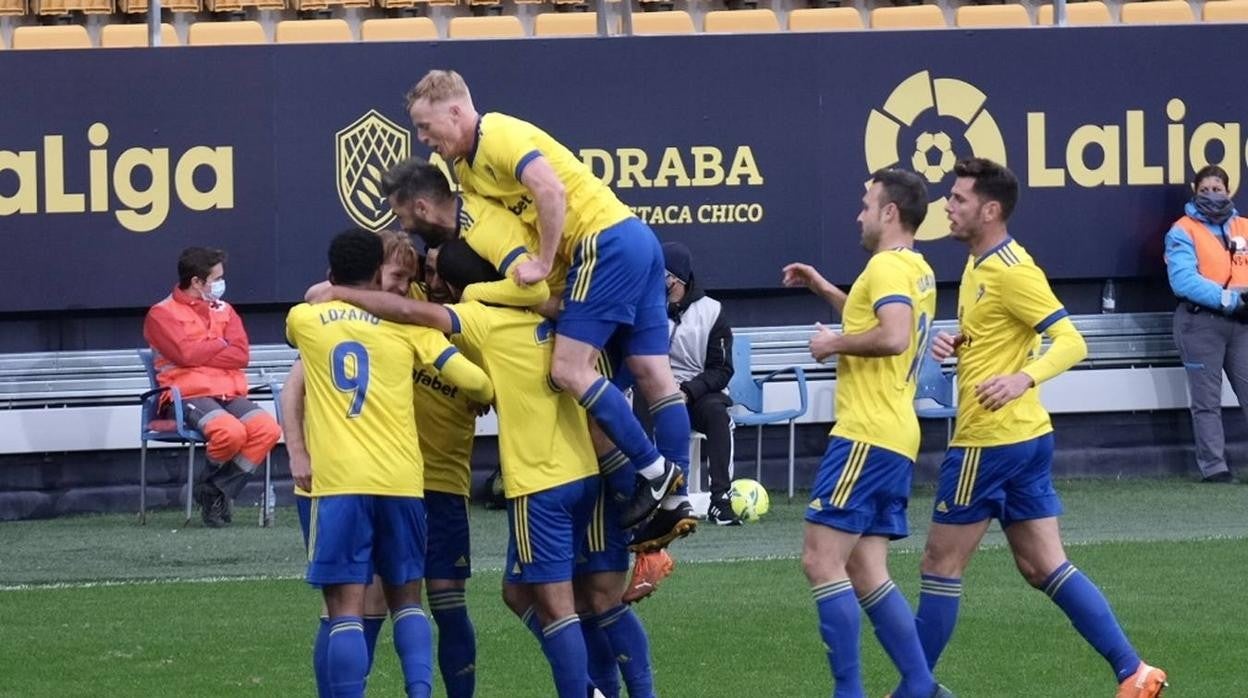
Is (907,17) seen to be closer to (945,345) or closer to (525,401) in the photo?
(945,345)

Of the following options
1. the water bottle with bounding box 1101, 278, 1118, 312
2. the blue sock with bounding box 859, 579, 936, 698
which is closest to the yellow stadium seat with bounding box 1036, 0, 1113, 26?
the water bottle with bounding box 1101, 278, 1118, 312

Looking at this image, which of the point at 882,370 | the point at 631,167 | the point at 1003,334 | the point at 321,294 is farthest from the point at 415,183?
the point at 631,167

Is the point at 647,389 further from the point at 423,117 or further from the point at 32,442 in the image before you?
the point at 32,442

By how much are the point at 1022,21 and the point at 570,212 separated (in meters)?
8.84

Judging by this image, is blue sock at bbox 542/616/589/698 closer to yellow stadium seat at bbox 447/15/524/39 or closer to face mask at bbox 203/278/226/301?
face mask at bbox 203/278/226/301

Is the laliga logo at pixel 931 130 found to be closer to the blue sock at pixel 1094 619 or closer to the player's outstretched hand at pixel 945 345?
the player's outstretched hand at pixel 945 345

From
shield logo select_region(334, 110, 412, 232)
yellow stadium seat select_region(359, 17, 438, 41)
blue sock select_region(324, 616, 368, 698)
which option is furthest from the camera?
yellow stadium seat select_region(359, 17, 438, 41)

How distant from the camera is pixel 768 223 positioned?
14.5m

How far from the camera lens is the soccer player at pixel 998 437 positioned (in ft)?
23.9

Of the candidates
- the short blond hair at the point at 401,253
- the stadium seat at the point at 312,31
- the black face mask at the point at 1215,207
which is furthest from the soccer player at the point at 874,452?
the stadium seat at the point at 312,31

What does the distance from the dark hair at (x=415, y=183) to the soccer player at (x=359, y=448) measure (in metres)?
0.27

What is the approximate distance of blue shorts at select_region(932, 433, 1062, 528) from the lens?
7355mm

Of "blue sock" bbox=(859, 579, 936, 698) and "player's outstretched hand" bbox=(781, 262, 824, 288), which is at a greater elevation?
"player's outstretched hand" bbox=(781, 262, 824, 288)

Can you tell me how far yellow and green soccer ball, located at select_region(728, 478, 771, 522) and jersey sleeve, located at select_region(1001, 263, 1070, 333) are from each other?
5.89 metres
